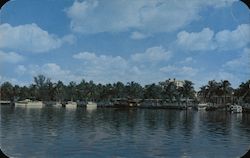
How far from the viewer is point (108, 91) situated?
75062 millimetres

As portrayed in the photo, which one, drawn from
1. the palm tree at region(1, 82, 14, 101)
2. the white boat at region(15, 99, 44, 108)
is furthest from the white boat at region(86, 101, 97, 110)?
the palm tree at region(1, 82, 14, 101)

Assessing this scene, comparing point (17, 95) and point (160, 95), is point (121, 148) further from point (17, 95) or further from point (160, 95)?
point (17, 95)

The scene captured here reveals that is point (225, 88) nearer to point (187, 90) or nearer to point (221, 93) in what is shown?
point (221, 93)

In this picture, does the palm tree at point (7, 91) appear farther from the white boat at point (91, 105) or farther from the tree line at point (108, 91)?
the white boat at point (91, 105)

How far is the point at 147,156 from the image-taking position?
42.8ft

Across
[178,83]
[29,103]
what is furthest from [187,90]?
[29,103]

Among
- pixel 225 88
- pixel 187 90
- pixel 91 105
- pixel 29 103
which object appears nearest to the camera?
pixel 225 88

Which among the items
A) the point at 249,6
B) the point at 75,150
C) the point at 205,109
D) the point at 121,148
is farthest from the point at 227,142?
the point at 205,109

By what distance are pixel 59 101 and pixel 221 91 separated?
28475 millimetres

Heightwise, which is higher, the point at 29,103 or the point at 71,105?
the point at 29,103

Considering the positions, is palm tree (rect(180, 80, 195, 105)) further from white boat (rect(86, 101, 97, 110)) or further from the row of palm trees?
white boat (rect(86, 101, 97, 110))

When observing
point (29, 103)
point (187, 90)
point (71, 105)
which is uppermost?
point (187, 90)

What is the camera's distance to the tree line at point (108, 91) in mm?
70075

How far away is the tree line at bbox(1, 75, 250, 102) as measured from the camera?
230ft
